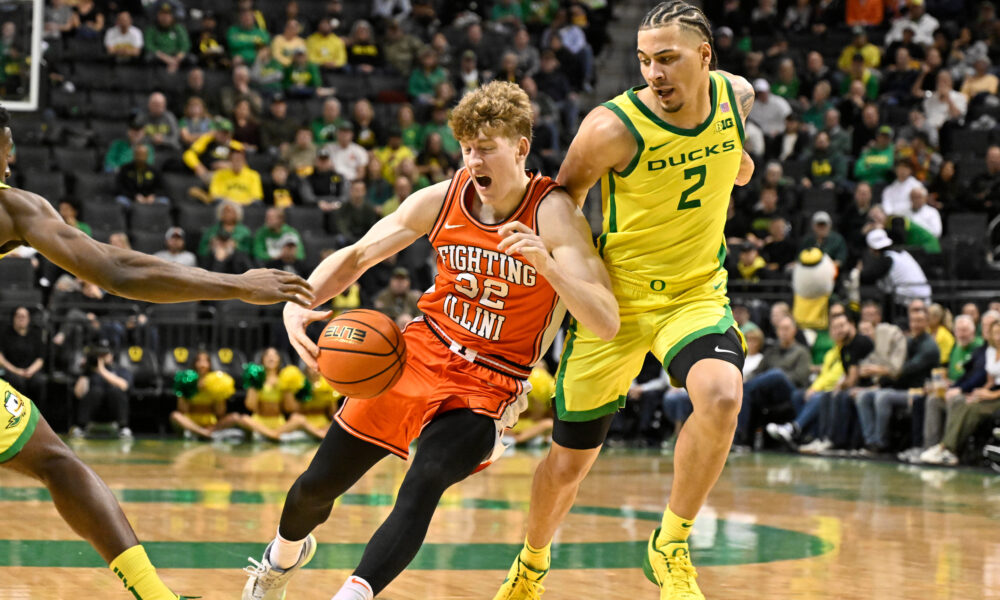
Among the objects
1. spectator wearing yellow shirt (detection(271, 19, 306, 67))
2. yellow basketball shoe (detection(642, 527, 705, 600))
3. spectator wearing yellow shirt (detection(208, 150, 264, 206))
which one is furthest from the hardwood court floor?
spectator wearing yellow shirt (detection(271, 19, 306, 67))

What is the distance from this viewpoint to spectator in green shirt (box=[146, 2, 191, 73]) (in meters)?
17.6

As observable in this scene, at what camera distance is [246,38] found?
18.1m

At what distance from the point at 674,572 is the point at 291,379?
9.99 metres

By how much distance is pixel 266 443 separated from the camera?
14570mm

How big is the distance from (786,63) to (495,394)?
598 inches

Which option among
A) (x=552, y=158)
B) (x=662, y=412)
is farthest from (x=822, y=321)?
(x=552, y=158)

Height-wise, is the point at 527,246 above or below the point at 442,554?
above

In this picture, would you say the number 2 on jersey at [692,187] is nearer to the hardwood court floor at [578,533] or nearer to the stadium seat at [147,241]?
the hardwood court floor at [578,533]

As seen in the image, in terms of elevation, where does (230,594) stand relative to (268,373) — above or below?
above

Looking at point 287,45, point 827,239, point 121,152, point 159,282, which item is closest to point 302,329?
point 159,282

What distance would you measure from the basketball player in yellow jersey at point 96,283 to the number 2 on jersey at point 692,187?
161 cm

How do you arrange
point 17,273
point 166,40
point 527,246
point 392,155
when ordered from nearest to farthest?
point 527,246, point 17,273, point 392,155, point 166,40

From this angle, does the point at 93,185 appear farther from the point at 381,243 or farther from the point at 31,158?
the point at 381,243

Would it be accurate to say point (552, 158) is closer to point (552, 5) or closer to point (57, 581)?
point (552, 5)
